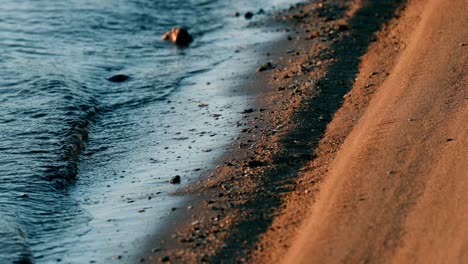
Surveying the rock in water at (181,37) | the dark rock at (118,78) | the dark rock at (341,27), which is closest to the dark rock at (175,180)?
the dark rock at (118,78)

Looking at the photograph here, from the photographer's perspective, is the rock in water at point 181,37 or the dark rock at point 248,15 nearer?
the rock in water at point 181,37

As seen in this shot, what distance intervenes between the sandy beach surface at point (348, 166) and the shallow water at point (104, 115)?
0.47 meters

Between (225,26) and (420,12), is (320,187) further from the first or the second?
(225,26)

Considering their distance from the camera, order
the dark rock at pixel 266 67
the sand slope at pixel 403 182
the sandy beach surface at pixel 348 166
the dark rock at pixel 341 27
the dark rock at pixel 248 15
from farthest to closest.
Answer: the dark rock at pixel 248 15 → the dark rock at pixel 341 27 → the dark rock at pixel 266 67 → the sandy beach surface at pixel 348 166 → the sand slope at pixel 403 182

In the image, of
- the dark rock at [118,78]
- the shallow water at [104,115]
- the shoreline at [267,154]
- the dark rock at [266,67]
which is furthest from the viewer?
the dark rock at [118,78]

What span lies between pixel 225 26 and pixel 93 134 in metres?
6.05

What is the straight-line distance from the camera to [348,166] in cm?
825

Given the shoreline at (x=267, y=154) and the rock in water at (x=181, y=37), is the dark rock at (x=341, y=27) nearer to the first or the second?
the shoreline at (x=267, y=154)

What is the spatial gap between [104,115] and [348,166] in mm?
4339

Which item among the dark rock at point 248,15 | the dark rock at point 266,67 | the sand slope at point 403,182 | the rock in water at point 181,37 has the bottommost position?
the dark rock at point 248,15

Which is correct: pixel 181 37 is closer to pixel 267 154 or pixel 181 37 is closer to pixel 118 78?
pixel 118 78

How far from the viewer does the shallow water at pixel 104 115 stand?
8164 mm

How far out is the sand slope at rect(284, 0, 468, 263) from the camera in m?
6.78

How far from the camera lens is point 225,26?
16484 millimetres
